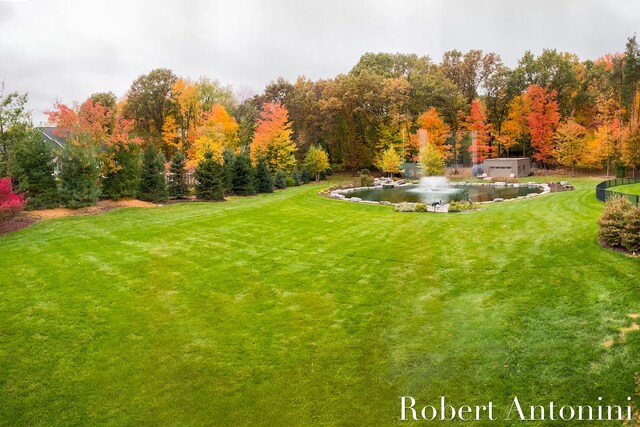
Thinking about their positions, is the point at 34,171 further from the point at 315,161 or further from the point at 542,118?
the point at 542,118

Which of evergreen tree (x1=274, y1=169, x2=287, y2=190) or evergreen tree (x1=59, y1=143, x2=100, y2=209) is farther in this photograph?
evergreen tree (x1=274, y1=169, x2=287, y2=190)

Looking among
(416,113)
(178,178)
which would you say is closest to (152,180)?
(178,178)

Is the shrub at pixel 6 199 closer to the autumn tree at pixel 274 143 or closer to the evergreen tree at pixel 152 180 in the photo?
the evergreen tree at pixel 152 180

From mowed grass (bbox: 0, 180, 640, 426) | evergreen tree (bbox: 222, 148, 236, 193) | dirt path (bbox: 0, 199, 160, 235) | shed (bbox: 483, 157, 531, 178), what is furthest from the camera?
shed (bbox: 483, 157, 531, 178)

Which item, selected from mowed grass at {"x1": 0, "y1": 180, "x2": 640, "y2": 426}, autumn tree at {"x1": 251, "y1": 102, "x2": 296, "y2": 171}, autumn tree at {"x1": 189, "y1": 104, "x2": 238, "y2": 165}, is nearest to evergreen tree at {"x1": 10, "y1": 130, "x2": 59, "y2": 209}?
mowed grass at {"x1": 0, "y1": 180, "x2": 640, "y2": 426}

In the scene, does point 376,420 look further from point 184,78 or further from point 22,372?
point 184,78

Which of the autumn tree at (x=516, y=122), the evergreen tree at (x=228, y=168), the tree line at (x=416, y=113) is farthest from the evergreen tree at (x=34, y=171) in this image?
the autumn tree at (x=516, y=122)

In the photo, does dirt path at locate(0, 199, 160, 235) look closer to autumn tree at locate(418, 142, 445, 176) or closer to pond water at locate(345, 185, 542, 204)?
pond water at locate(345, 185, 542, 204)

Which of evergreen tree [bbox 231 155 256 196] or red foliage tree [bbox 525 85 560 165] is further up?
red foliage tree [bbox 525 85 560 165]
